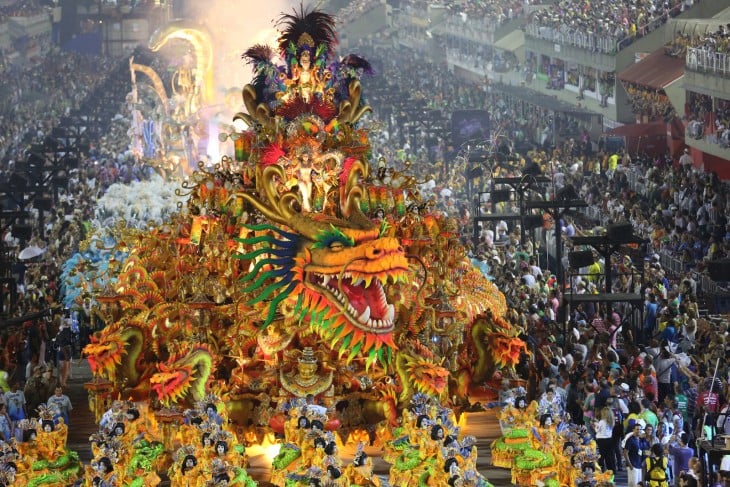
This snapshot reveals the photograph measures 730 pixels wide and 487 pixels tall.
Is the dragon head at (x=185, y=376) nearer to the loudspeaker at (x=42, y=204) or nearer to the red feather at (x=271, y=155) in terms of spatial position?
the red feather at (x=271, y=155)

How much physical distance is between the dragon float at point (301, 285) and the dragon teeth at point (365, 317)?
0.09 feet

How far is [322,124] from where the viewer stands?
2736 centimetres

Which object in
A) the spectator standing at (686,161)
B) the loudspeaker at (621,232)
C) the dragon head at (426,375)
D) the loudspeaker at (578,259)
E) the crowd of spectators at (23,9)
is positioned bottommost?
the dragon head at (426,375)

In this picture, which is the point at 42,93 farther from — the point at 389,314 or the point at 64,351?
the point at 389,314

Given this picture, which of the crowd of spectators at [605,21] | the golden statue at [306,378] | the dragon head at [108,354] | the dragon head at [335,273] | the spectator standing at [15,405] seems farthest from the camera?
the crowd of spectators at [605,21]

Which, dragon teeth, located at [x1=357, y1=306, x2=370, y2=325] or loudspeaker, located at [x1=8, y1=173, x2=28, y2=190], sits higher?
loudspeaker, located at [x1=8, y1=173, x2=28, y2=190]

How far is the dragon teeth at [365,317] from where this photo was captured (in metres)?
25.6

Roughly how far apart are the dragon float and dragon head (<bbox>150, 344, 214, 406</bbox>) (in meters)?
0.02

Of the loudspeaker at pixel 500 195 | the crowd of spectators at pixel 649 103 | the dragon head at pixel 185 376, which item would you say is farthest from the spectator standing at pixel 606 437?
the crowd of spectators at pixel 649 103

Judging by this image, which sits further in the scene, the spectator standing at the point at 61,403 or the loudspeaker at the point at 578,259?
the loudspeaker at the point at 578,259

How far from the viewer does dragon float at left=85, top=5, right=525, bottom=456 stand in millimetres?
25844

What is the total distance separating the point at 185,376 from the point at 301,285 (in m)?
1.97

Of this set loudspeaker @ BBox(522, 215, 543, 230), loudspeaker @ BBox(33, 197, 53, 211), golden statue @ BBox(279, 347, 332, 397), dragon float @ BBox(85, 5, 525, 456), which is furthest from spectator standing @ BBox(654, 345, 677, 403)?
loudspeaker @ BBox(33, 197, 53, 211)

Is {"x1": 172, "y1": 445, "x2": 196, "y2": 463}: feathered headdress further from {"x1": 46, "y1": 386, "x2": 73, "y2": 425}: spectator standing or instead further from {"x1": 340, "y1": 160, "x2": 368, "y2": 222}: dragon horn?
{"x1": 340, "y1": 160, "x2": 368, "y2": 222}: dragon horn
